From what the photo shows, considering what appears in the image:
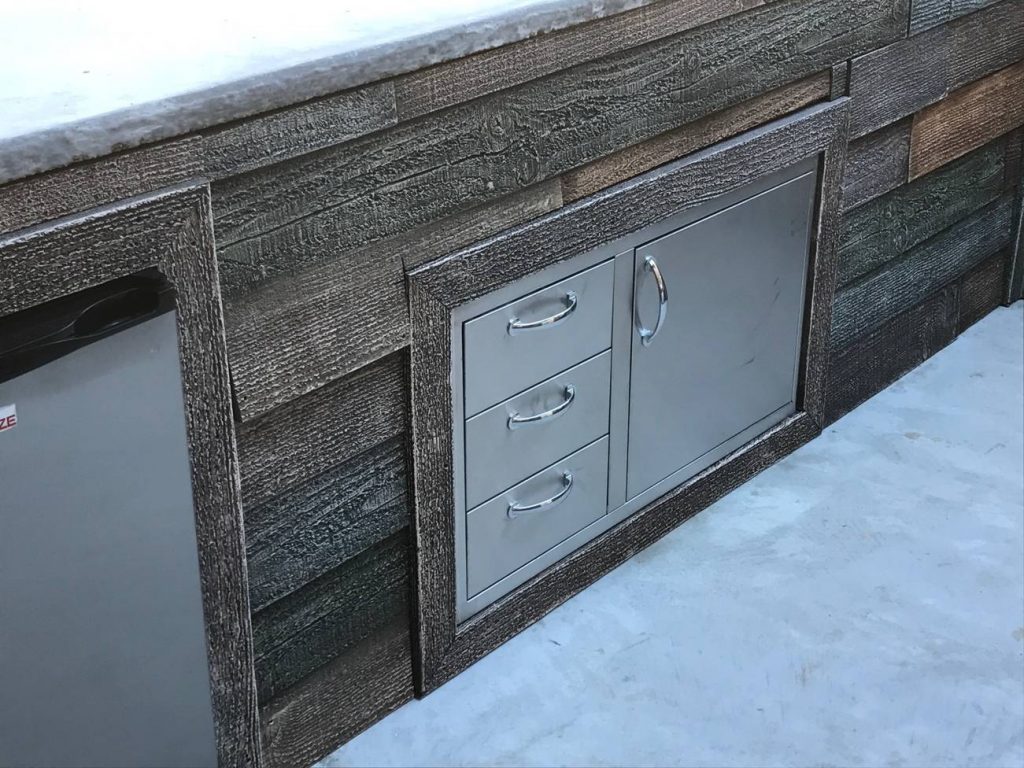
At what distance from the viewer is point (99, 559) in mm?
1325

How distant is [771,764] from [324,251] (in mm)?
859

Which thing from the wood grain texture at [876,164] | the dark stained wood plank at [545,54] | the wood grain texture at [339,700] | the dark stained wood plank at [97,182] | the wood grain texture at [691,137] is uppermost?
the dark stained wood plank at [545,54]

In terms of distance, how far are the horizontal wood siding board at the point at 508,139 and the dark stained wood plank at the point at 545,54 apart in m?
0.02

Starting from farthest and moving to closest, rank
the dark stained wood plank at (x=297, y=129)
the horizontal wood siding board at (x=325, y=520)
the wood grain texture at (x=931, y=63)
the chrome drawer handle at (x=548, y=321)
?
1. the wood grain texture at (x=931, y=63)
2. the chrome drawer handle at (x=548, y=321)
3. the horizontal wood siding board at (x=325, y=520)
4. the dark stained wood plank at (x=297, y=129)

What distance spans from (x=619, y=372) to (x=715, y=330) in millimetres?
Answer: 228

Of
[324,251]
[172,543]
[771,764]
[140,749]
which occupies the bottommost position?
[771,764]

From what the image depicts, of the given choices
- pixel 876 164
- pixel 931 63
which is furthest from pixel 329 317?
pixel 931 63

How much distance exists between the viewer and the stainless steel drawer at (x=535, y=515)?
73.3 inches

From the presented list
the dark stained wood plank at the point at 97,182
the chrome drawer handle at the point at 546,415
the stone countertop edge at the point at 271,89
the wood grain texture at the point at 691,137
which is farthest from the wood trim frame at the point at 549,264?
the dark stained wood plank at the point at 97,182

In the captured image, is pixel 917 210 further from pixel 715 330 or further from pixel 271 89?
pixel 271 89

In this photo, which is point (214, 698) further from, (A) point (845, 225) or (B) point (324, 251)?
(A) point (845, 225)

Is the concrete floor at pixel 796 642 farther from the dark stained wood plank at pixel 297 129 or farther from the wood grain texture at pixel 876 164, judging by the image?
the dark stained wood plank at pixel 297 129

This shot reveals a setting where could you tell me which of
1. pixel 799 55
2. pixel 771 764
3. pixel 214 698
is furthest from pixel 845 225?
pixel 214 698

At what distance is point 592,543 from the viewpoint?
81.0 inches
